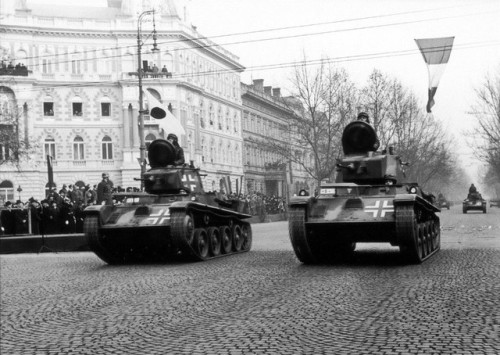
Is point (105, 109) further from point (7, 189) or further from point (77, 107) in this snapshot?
point (7, 189)

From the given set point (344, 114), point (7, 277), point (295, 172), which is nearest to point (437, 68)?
point (7, 277)

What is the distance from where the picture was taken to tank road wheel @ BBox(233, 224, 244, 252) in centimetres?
1841

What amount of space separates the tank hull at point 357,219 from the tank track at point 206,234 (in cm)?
225

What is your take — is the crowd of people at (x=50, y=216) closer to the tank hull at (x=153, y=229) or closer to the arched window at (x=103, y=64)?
the tank hull at (x=153, y=229)

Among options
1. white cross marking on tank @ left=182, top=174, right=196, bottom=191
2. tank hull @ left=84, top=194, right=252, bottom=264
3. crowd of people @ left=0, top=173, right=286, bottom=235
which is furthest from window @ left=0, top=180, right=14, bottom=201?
white cross marking on tank @ left=182, top=174, right=196, bottom=191

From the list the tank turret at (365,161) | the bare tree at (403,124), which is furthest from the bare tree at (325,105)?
the tank turret at (365,161)

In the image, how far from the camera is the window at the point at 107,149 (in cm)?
6494

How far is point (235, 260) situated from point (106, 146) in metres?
50.5

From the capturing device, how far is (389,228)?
1373 centimetres

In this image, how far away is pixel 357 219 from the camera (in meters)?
13.7

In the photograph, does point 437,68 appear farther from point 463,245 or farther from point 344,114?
point 344,114

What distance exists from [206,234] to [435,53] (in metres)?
7.91

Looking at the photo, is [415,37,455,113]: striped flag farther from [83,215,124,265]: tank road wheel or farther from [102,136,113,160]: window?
[102,136,113,160]: window

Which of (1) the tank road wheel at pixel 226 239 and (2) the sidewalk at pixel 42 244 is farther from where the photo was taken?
(2) the sidewalk at pixel 42 244
